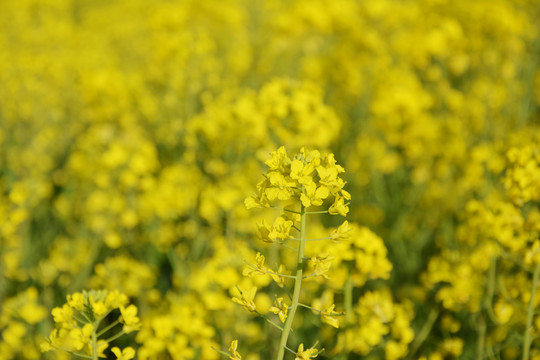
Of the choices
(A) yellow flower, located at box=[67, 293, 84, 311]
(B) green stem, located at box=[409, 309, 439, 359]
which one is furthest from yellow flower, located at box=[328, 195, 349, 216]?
(B) green stem, located at box=[409, 309, 439, 359]

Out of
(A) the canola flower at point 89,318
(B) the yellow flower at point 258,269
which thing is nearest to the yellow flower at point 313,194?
(B) the yellow flower at point 258,269

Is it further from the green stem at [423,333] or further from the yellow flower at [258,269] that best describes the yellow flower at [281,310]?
the green stem at [423,333]

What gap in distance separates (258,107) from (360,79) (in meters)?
2.50

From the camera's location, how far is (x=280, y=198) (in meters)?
1.35

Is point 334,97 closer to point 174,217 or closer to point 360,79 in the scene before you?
point 360,79

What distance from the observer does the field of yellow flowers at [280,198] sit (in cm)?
202

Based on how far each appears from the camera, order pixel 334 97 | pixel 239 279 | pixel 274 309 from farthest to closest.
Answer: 1. pixel 334 97
2. pixel 239 279
3. pixel 274 309

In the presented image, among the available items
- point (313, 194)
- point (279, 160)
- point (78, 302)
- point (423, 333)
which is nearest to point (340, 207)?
point (313, 194)

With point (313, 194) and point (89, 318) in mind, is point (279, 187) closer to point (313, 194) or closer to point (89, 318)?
point (313, 194)

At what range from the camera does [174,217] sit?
11.2 ft

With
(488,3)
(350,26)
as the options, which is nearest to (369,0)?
(350,26)

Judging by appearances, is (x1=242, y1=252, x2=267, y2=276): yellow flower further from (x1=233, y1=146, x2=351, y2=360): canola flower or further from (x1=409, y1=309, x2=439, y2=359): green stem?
(x1=409, y1=309, x2=439, y2=359): green stem

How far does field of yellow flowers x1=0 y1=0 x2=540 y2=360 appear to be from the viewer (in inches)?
79.4

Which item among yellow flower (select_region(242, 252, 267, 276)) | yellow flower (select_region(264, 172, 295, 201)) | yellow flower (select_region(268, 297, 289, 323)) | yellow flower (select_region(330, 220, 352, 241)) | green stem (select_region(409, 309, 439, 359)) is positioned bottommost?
green stem (select_region(409, 309, 439, 359))
